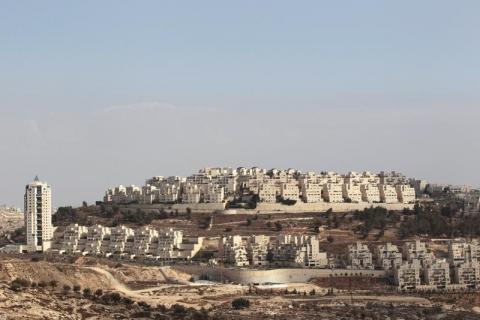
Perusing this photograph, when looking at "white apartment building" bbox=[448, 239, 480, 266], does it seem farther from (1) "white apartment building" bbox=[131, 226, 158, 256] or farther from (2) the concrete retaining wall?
(1) "white apartment building" bbox=[131, 226, 158, 256]

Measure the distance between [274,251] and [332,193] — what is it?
1838 cm

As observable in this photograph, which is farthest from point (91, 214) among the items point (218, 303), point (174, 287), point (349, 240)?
point (218, 303)

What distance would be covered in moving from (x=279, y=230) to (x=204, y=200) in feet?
30.9

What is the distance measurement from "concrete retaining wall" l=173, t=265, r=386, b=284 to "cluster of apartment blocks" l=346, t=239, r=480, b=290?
1.03 m

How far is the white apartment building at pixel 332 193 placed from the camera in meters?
80.1

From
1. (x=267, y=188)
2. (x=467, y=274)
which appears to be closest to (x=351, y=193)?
(x=267, y=188)

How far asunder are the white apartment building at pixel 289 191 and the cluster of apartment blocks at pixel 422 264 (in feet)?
57.4

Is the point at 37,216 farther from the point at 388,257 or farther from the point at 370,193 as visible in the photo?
the point at 370,193

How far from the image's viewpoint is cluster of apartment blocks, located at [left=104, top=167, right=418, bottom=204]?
79812 millimetres

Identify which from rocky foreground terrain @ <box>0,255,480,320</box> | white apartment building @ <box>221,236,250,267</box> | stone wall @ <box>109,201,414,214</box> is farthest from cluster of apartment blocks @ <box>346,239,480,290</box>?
stone wall @ <box>109,201,414,214</box>

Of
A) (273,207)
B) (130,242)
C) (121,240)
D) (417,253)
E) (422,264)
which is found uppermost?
(273,207)

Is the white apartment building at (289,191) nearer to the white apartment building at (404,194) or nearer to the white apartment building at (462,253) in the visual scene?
the white apartment building at (404,194)

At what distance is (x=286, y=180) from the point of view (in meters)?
83.4

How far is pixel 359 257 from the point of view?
60.1m
